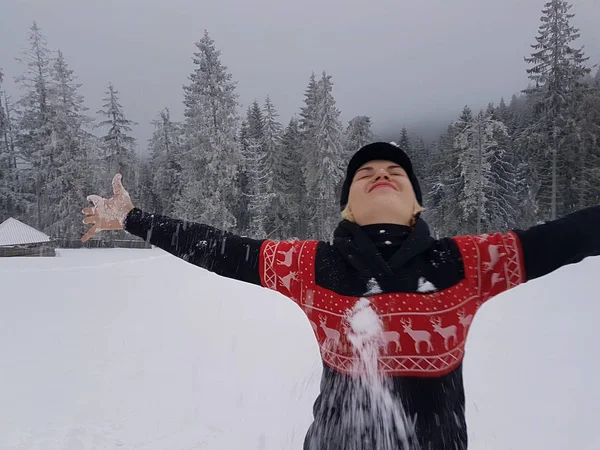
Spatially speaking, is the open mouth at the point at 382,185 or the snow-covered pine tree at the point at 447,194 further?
the snow-covered pine tree at the point at 447,194

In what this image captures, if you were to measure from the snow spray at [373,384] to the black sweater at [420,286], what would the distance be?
0.01 m

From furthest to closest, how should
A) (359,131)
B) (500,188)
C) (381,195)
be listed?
(359,131), (500,188), (381,195)

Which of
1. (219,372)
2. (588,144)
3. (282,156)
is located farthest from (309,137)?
(219,372)

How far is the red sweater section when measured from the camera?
171 centimetres

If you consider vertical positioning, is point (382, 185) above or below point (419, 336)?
above

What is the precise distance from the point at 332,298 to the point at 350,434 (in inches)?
26.7

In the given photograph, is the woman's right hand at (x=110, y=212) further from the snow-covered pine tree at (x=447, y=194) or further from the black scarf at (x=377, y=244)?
the snow-covered pine tree at (x=447, y=194)

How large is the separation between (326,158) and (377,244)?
89.0 feet

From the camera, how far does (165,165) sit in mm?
36906

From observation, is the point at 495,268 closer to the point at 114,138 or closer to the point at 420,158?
the point at 114,138

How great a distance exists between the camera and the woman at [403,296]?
5.65 ft

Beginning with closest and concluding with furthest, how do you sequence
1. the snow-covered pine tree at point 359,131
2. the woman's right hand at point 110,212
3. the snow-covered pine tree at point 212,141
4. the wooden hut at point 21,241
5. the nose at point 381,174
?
the nose at point 381,174, the woman's right hand at point 110,212, the wooden hut at point 21,241, the snow-covered pine tree at point 212,141, the snow-covered pine tree at point 359,131

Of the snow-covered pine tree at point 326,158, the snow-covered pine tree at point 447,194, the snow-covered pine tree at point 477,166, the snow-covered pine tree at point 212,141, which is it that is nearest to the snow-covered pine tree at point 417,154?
the snow-covered pine tree at point 447,194

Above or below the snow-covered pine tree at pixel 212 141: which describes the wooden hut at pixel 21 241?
below
